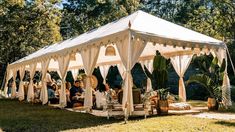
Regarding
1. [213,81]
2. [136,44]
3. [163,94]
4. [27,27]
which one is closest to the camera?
[136,44]

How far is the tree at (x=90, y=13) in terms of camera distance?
107 feet

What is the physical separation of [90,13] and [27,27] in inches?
327

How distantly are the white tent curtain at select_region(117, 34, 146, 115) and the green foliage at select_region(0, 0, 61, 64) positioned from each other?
1724 cm

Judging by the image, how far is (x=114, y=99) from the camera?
446 inches

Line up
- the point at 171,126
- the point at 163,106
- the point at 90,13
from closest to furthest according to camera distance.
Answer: the point at 171,126
the point at 163,106
the point at 90,13

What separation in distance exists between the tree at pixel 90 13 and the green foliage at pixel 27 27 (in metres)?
5.81

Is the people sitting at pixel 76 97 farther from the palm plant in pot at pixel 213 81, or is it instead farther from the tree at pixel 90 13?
the tree at pixel 90 13

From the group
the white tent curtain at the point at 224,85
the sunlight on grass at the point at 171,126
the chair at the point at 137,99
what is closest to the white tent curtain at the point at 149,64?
the white tent curtain at the point at 224,85

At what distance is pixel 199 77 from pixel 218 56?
3.46 ft

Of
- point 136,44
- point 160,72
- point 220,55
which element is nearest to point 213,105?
point 220,55

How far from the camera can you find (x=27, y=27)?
1087 inches

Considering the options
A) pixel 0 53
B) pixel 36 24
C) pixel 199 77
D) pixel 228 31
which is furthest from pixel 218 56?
pixel 0 53

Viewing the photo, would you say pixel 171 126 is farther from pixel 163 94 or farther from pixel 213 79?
pixel 213 79

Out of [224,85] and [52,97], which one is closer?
[224,85]
